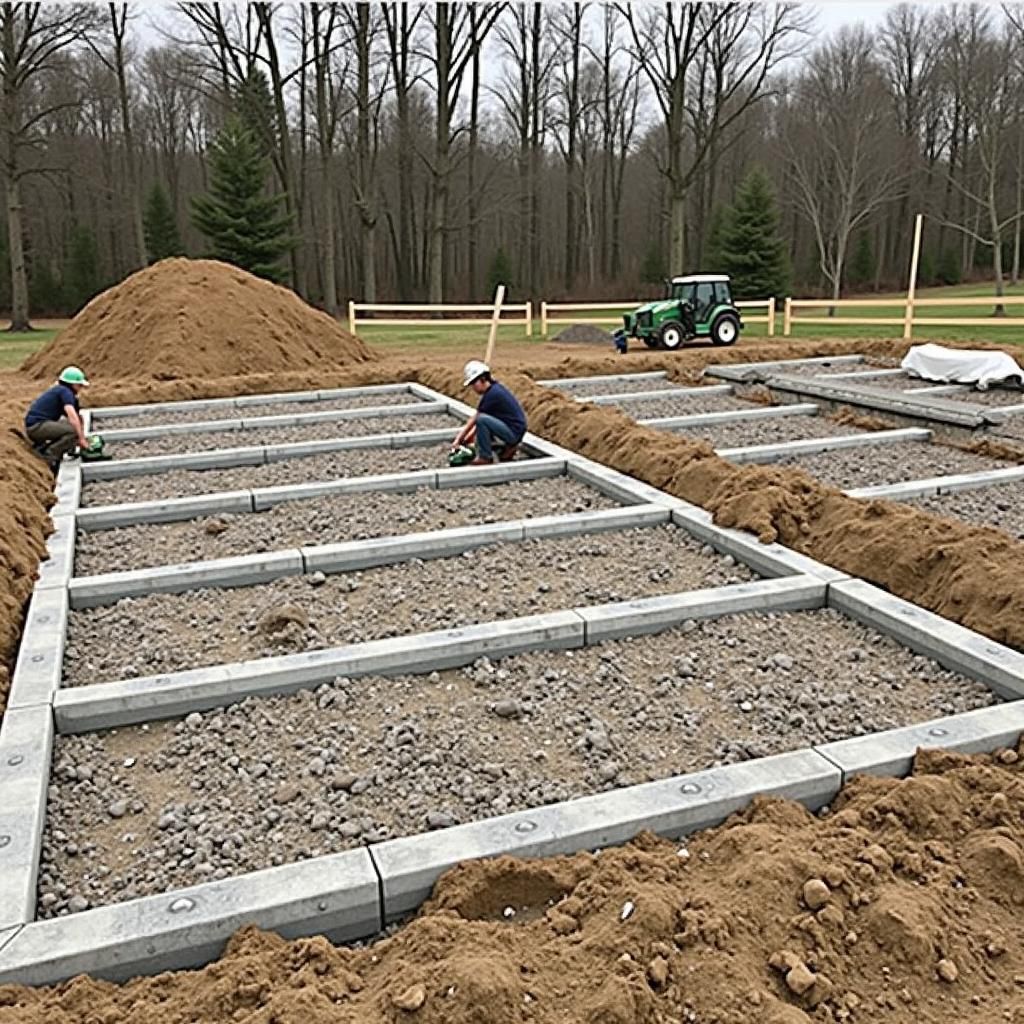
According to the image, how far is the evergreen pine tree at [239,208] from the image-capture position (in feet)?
93.5

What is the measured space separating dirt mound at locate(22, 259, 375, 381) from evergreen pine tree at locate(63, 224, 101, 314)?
2151 cm

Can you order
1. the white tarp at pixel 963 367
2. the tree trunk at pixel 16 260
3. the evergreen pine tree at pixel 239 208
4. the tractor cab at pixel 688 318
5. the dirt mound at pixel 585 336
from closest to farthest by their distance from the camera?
the white tarp at pixel 963 367 → the tractor cab at pixel 688 318 → the dirt mound at pixel 585 336 → the tree trunk at pixel 16 260 → the evergreen pine tree at pixel 239 208

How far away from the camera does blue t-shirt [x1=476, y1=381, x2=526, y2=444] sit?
24.4ft

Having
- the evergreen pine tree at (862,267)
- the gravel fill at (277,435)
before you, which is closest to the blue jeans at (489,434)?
the gravel fill at (277,435)

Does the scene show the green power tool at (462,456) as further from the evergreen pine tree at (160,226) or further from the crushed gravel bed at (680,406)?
the evergreen pine tree at (160,226)

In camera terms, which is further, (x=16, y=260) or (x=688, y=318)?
(x=16, y=260)

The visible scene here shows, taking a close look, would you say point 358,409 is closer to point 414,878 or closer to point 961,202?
point 414,878

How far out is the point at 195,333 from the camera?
14.3 metres

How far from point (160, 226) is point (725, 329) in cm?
2458

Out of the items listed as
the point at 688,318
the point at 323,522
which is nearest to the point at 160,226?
the point at 688,318

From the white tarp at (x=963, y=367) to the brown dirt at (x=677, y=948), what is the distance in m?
9.55

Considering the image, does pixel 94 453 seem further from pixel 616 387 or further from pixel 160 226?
pixel 160 226

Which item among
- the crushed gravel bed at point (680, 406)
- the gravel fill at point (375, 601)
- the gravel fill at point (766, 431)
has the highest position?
the crushed gravel bed at point (680, 406)

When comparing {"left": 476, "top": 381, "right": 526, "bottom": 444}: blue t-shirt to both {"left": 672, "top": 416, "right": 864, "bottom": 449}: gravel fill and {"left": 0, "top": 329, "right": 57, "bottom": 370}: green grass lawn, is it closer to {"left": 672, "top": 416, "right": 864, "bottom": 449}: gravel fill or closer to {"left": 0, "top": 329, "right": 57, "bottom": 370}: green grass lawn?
{"left": 672, "top": 416, "right": 864, "bottom": 449}: gravel fill
